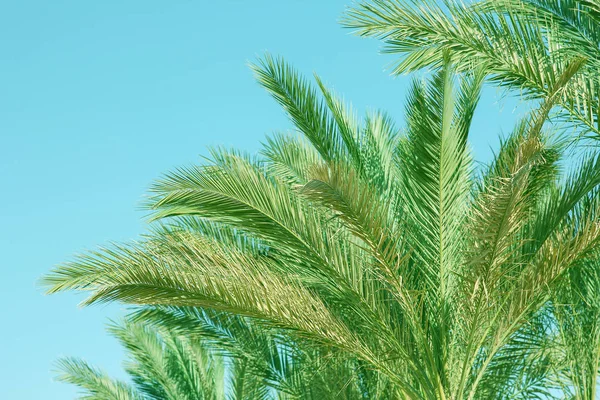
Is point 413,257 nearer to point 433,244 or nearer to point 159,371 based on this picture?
point 433,244

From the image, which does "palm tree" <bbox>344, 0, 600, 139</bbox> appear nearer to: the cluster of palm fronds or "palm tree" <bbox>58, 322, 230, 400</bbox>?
the cluster of palm fronds

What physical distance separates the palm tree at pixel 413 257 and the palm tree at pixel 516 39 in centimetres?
19

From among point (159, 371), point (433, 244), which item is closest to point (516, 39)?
point (433, 244)

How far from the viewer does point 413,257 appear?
8328 mm

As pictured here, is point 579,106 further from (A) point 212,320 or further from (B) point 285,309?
(A) point 212,320

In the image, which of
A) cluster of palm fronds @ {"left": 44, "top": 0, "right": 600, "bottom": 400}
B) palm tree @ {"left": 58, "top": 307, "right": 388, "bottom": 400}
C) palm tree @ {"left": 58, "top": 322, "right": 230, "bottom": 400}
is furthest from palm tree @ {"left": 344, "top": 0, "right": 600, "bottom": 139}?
palm tree @ {"left": 58, "top": 322, "right": 230, "bottom": 400}

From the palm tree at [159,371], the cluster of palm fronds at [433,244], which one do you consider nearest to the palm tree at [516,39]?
the cluster of palm fronds at [433,244]

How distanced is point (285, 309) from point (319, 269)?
0.69 metres

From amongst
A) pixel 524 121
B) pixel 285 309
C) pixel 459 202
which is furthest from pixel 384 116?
pixel 285 309

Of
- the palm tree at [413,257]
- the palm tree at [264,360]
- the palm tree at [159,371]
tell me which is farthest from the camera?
the palm tree at [159,371]

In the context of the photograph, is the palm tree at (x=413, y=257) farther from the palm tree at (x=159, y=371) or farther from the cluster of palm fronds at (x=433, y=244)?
the palm tree at (x=159, y=371)

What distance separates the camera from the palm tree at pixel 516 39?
7078mm

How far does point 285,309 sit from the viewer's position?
6.86m

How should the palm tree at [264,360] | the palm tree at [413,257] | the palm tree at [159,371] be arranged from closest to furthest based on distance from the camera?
the palm tree at [413,257], the palm tree at [264,360], the palm tree at [159,371]
